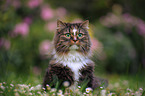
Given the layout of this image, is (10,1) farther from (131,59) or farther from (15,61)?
(131,59)

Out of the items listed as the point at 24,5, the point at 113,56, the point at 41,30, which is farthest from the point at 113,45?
the point at 24,5

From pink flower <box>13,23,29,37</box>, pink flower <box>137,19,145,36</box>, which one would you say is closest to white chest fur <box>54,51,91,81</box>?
pink flower <box>13,23,29,37</box>

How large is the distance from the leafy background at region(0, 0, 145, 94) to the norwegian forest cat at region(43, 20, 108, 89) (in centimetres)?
132

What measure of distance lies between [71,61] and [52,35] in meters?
3.31

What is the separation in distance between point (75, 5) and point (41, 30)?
10.8 ft

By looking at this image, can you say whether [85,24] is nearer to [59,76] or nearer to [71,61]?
[71,61]

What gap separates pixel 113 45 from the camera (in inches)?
242

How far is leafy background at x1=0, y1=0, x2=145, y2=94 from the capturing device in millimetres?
4676

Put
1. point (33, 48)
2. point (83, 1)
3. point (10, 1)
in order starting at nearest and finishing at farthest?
point (10, 1)
point (33, 48)
point (83, 1)

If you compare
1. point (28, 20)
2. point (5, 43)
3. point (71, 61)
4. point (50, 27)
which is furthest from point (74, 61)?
point (28, 20)

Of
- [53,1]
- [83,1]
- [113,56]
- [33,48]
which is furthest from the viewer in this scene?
[83,1]

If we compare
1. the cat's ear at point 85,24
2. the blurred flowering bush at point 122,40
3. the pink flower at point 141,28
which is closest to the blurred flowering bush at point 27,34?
the blurred flowering bush at point 122,40

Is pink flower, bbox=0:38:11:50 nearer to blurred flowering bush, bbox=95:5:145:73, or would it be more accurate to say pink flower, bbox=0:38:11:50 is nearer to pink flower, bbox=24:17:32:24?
pink flower, bbox=24:17:32:24

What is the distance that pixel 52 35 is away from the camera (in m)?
5.62
